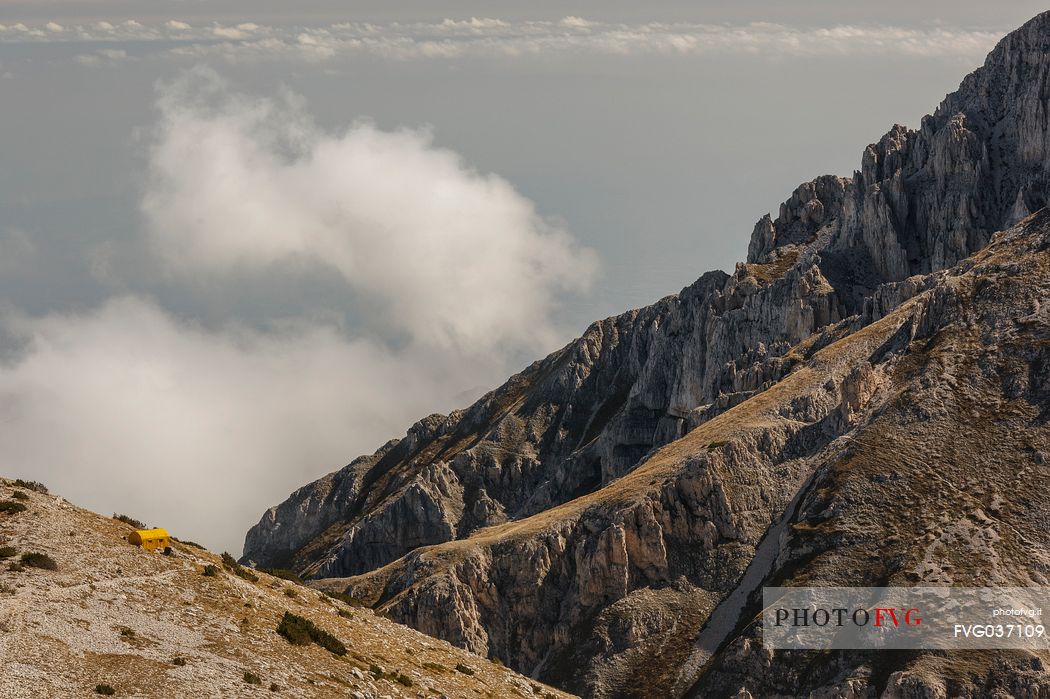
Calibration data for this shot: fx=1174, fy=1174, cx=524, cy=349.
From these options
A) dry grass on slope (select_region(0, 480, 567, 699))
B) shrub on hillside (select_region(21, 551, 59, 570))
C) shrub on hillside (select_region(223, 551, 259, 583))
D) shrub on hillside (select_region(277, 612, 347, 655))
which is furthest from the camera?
shrub on hillside (select_region(223, 551, 259, 583))

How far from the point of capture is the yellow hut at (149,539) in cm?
6331

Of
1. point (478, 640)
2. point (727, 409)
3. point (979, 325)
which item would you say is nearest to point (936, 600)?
point (979, 325)

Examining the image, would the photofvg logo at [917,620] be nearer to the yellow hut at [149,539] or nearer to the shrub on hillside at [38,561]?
the yellow hut at [149,539]

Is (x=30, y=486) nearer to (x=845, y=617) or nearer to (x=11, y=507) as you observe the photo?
(x=11, y=507)

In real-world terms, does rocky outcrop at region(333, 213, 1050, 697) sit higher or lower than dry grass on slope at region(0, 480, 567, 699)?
higher

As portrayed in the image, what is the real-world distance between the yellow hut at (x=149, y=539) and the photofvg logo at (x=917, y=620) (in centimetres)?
5874

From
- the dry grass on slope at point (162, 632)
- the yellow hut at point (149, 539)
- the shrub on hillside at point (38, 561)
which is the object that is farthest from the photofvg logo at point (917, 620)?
the shrub on hillside at point (38, 561)

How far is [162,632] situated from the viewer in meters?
55.2

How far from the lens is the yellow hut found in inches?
2493

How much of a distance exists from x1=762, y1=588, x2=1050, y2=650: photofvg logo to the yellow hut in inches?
2313

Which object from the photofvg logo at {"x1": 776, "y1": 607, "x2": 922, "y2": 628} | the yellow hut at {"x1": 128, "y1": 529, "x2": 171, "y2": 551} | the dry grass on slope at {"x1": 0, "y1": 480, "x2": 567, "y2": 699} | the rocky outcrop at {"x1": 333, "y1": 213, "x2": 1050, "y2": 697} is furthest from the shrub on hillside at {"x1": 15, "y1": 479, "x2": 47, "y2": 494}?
the photofvg logo at {"x1": 776, "y1": 607, "x2": 922, "y2": 628}

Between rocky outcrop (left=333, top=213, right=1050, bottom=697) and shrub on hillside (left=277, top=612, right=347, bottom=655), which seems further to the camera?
rocky outcrop (left=333, top=213, right=1050, bottom=697)

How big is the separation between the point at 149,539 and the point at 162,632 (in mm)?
9315

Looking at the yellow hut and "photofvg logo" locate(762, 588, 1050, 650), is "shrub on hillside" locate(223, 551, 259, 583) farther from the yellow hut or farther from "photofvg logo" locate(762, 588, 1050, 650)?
"photofvg logo" locate(762, 588, 1050, 650)
